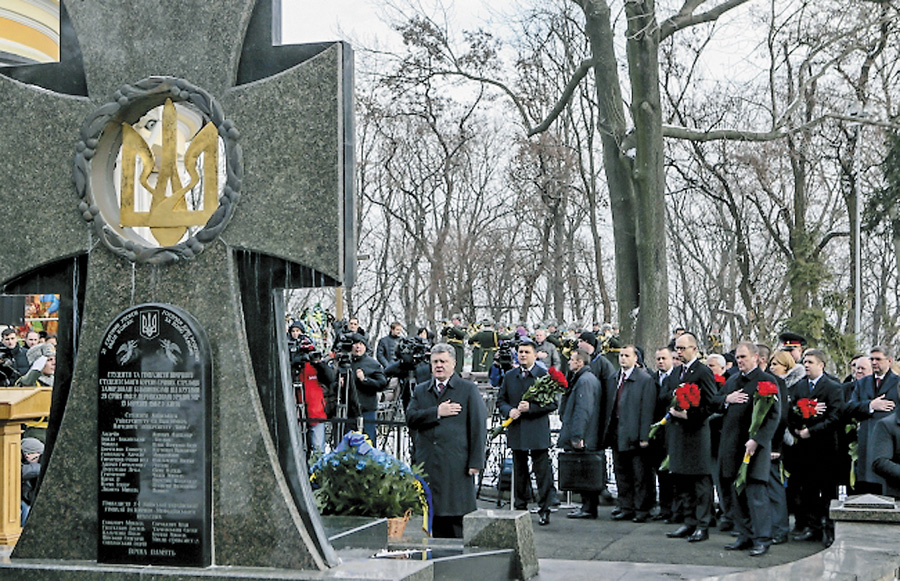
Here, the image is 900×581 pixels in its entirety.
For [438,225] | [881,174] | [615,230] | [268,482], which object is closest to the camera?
[268,482]

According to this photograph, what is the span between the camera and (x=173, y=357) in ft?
18.7

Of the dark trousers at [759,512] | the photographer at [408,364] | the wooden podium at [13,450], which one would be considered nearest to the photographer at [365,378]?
the photographer at [408,364]

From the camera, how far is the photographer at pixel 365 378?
15.3 meters

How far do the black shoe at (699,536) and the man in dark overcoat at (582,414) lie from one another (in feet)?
5.68

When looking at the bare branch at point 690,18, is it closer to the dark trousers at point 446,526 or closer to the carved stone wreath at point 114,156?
the dark trousers at point 446,526

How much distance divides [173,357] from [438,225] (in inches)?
1547

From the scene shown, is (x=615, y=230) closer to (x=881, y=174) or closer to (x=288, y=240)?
(x=288, y=240)

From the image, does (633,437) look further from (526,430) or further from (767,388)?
(767,388)

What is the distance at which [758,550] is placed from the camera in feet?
33.9

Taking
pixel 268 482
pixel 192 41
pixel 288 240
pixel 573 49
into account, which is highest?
pixel 573 49

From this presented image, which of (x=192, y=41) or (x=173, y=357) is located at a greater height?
(x=192, y=41)

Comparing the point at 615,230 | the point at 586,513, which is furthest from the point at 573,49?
the point at 586,513

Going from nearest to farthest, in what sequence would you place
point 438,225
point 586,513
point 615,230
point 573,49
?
point 586,513 → point 615,230 → point 573,49 → point 438,225

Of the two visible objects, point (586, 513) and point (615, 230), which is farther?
point (615, 230)
